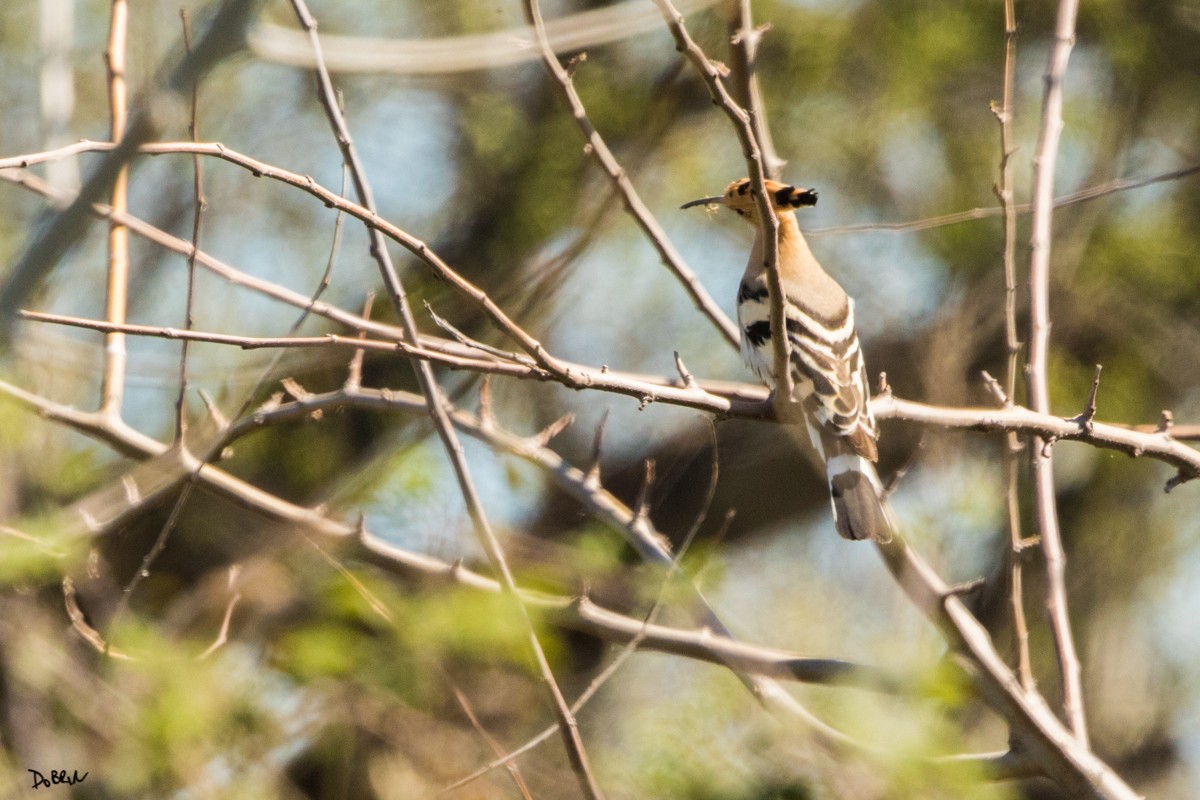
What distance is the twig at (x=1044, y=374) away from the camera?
3.11 meters

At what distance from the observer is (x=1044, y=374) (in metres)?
3.38

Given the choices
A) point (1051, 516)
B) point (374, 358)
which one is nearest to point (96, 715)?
point (374, 358)

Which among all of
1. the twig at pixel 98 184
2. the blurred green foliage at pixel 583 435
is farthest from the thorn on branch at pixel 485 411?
the twig at pixel 98 184

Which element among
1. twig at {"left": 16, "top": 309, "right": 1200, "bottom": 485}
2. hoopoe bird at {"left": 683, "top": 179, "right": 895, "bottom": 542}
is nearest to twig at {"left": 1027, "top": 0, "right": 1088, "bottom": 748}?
twig at {"left": 16, "top": 309, "right": 1200, "bottom": 485}

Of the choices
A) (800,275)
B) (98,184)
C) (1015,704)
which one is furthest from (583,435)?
(98,184)

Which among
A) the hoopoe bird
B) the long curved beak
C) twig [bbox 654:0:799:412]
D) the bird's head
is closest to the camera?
twig [bbox 654:0:799:412]

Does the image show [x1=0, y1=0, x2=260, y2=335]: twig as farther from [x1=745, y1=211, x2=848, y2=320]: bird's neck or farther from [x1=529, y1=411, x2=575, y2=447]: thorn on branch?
[x1=745, y1=211, x2=848, y2=320]: bird's neck

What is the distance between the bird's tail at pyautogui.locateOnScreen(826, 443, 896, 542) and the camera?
11.5 feet

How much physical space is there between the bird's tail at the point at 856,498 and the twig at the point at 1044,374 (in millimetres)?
438

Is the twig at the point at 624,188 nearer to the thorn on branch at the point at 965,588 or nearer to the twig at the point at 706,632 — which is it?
the twig at the point at 706,632

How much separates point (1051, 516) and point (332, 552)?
2.02 metres

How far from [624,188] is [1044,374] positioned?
4.22 feet

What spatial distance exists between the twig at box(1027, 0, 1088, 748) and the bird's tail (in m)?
0.44

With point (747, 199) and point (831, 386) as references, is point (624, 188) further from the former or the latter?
point (747, 199)
